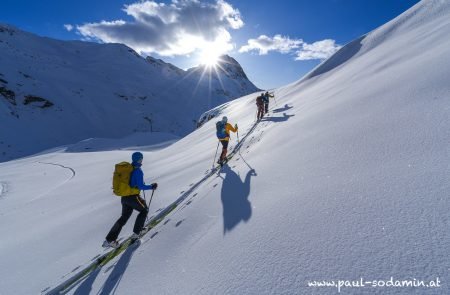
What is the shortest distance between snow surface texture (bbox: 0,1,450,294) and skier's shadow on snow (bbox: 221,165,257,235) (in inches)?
1.4

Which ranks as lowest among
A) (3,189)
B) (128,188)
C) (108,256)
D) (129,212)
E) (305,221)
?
(305,221)

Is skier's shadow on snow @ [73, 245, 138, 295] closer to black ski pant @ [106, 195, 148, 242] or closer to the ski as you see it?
the ski

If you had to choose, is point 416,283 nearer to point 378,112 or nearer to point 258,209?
point 258,209

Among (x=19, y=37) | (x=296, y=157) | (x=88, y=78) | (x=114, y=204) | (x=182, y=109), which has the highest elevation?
(x=19, y=37)

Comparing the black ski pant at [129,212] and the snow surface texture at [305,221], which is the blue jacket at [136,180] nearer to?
the black ski pant at [129,212]

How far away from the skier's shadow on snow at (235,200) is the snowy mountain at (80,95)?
50085 millimetres

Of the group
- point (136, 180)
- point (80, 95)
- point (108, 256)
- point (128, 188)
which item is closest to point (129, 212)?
point (128, 188)

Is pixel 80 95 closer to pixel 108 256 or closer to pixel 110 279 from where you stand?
pixel 108 256

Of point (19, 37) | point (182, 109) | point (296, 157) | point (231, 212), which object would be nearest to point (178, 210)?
point (231, 212)

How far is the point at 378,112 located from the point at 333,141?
1.46 metres

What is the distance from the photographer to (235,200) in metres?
4.84

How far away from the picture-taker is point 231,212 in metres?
4.35

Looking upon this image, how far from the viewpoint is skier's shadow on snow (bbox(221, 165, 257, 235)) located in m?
3.99

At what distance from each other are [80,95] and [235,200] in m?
77.7
